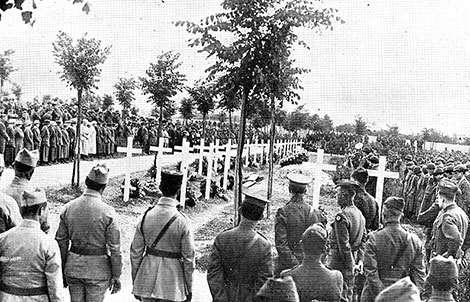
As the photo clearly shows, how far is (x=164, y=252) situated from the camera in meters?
5.00

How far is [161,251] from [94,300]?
34.9 inches

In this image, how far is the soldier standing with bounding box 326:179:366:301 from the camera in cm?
566

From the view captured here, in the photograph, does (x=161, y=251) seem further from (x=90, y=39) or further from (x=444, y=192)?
(x=90, y=39)

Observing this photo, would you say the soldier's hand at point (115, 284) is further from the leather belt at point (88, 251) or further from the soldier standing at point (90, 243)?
the leather belt at point (88, 251)

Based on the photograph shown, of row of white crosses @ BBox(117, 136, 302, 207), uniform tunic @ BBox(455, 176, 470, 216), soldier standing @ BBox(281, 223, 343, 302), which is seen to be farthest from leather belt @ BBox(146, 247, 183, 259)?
uniform tunic @ BBox(455, 176, 470, 216)

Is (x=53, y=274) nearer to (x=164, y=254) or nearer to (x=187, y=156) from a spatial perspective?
(x=164, y=254)

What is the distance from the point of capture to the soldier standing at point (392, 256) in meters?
5.25

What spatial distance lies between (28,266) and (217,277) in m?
1.55

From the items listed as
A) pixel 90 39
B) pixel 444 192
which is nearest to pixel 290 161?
pixel 90 39

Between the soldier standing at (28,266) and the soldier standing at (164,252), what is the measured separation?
94 centimetres

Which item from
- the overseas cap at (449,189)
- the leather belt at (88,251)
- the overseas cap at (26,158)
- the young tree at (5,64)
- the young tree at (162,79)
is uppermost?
the young tree at (5,64)

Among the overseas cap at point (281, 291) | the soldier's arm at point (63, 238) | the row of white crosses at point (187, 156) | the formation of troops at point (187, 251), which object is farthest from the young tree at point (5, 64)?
the overseas cap at point (281, 291)

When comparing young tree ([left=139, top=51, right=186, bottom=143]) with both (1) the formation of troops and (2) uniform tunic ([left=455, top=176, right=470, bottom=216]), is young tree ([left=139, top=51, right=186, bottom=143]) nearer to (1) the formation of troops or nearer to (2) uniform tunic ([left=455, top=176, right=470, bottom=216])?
(2) uniform tunic ([left=455, top=176, right=470, bottom=216])

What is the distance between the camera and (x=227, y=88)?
9.90 m
